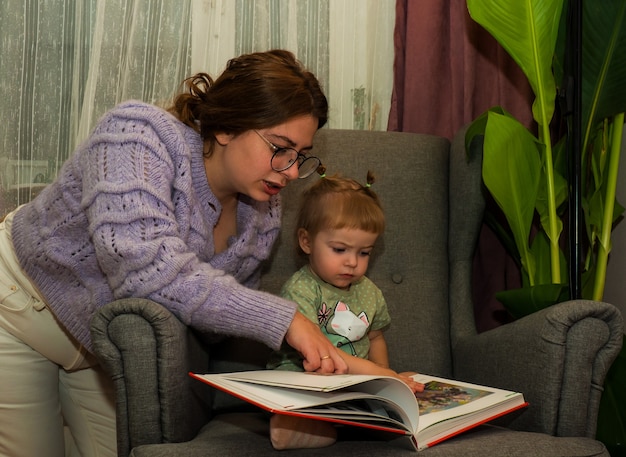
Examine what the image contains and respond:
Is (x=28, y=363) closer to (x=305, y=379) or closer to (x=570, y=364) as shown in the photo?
(x=305, y=379)

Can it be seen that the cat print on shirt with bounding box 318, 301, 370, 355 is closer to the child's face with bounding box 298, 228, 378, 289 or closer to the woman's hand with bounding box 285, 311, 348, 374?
the child's face with bounding box 298, 228, 378, 289

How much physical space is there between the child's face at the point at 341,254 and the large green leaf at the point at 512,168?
0.40 m

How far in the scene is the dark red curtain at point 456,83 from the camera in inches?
87.9

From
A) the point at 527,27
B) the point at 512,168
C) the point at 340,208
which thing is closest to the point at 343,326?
the point at 340,208

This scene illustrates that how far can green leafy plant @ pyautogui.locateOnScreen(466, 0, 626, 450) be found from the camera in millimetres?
1853

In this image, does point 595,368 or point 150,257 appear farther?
point 595,368

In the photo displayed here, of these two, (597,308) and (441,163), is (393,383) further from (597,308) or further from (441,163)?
(441,163)

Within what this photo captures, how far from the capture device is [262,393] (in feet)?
3.80

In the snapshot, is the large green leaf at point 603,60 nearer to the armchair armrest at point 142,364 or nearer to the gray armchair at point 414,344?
the gray armchair at point 414,344

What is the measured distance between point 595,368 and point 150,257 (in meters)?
0.87

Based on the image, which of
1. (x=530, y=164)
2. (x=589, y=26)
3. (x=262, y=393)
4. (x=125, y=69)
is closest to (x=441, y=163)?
(x=530, y=164)

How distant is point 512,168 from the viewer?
6.21 ft

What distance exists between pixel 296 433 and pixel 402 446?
184 millimetres

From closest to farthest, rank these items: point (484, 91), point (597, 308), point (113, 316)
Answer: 1. point (113, 316)
2. point (597, 308)
3. point (484, 91)
